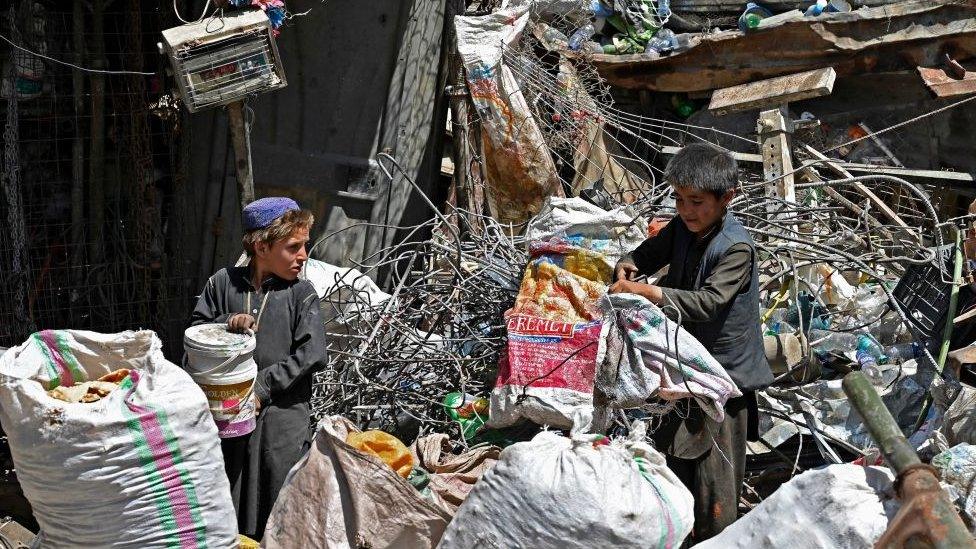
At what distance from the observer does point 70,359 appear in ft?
11.4

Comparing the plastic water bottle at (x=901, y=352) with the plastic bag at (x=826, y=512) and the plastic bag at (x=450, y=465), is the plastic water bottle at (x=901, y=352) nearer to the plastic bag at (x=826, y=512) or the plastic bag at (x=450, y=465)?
the plastic bag at (x=450, y=465)

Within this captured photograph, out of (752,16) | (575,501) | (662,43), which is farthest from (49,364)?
→ (752,16)

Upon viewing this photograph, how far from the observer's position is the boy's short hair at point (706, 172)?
367 cm

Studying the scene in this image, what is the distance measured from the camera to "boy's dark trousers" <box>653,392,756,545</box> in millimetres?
3822

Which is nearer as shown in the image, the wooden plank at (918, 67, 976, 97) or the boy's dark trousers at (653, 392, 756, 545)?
the boy's dark trousers at (653, 392, 756, 545)

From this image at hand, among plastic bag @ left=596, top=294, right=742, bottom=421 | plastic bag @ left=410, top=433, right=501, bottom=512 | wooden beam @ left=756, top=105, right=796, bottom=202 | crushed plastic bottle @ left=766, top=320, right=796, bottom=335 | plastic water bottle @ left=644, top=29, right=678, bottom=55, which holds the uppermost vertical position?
plastic water bottle @ left=644, top=29, right=678, bottom=55

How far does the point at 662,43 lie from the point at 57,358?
634cm

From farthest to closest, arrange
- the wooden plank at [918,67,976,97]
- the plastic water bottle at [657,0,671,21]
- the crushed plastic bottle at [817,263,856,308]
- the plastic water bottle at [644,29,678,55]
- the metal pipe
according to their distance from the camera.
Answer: the plastic water bottle at [657,0,671,21] → the plastic water bottle at [644,29,678,55] → the wooden plank at [918,67,976,97] → the crushed plastic bottle at [817,263,856,308] → the metal pipe

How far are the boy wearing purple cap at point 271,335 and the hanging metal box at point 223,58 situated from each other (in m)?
1.32

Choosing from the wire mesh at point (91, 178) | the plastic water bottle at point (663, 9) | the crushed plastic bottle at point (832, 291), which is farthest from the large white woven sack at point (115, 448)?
the plastic water bottle at point (663, 9)

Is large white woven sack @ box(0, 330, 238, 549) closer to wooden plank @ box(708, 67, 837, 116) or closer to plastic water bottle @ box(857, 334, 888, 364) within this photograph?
plastic water bottle @ box(857, 334, 888, 364)

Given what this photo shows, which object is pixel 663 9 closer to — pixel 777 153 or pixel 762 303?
pixel 777 153

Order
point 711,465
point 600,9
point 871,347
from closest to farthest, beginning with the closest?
point 711,465 → point 871,347 → point 600,9

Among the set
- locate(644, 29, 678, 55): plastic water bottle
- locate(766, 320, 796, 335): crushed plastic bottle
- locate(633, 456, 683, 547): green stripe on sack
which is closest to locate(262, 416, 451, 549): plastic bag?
locate(633, 456, 683, 547): green stripe on sack
